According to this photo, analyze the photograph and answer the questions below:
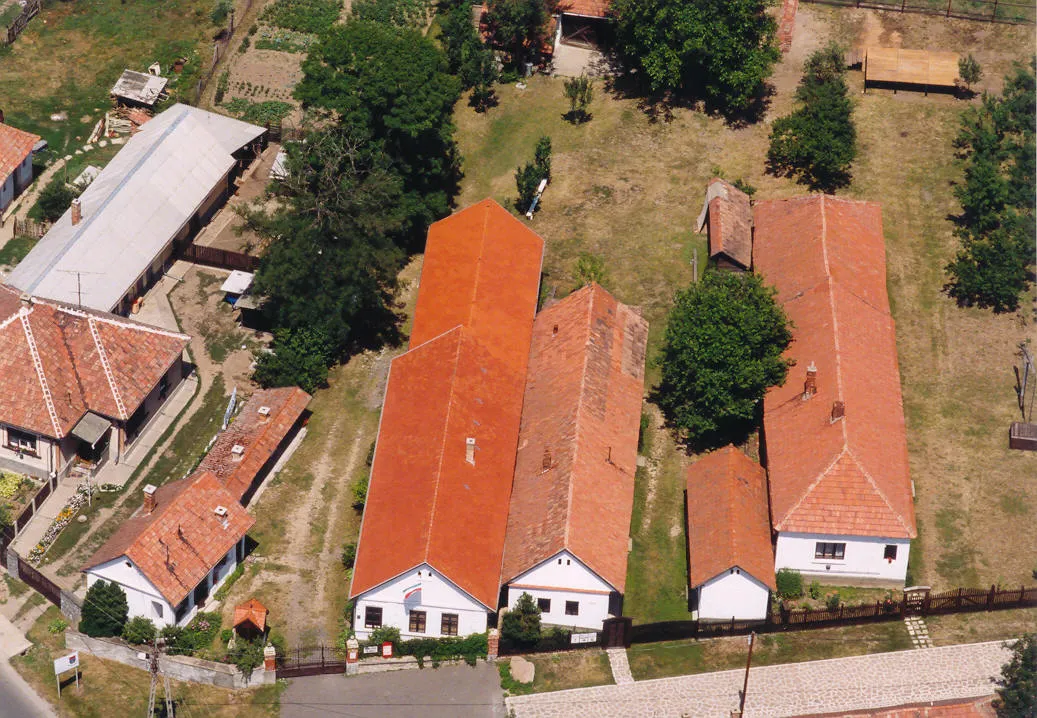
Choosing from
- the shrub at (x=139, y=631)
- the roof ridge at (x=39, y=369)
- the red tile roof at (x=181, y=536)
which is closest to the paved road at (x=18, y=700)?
the shrub at (x=139, y=631)

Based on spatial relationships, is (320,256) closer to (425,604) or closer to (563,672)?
(425,604)

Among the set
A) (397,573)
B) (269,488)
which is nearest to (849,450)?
(397,573)

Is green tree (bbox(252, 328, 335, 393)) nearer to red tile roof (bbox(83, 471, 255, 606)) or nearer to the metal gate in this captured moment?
red tile roof (bbox(83, 471, 255, 606))

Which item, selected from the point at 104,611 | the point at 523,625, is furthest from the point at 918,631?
the point at 104,611

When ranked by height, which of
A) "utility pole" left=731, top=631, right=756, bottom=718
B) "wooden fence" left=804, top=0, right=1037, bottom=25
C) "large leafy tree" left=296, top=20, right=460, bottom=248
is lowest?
"utility pole" left=731, top=631, right=756, bottom=718

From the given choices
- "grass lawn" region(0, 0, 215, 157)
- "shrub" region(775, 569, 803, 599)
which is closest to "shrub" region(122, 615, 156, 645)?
"shrub" region(775, 569, 803, 599)

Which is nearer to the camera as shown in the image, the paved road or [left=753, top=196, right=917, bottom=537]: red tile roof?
the paved road

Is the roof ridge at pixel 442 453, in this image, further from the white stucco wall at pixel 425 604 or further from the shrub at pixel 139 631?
the shrub at pixel 139 631
